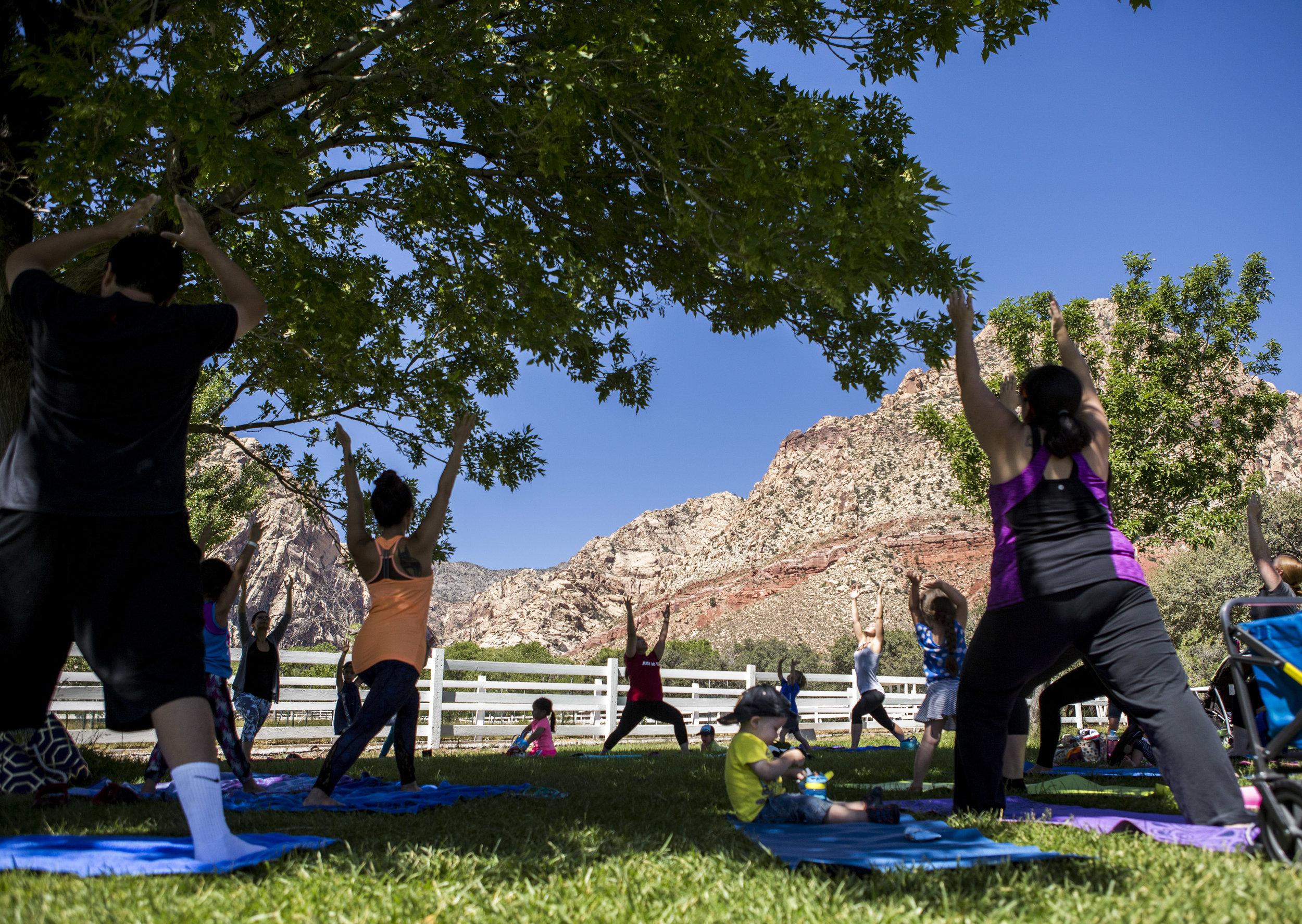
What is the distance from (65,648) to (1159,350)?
67.5ft

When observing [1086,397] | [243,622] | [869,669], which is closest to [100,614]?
[1086,397]

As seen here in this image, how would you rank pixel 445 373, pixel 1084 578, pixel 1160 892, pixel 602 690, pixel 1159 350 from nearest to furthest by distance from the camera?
pixel 1160 892 < pixel 1084 578 < pixel 445 373 < pixel 1159 350 < pixel 602 690

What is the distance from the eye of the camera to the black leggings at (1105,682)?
9.82 ft

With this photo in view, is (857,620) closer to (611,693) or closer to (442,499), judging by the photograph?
(442,499)

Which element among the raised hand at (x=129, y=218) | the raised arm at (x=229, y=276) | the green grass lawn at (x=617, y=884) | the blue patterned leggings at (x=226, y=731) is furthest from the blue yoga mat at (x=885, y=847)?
the blue patterned leggings at (x=226, y=731)

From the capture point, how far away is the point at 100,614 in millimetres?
2635

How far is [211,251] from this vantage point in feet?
10.1

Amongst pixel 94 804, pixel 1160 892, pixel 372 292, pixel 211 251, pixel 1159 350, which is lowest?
pixel 94 804

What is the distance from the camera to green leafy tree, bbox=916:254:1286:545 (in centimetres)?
1641

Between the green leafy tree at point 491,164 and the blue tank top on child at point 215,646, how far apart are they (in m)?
1.95

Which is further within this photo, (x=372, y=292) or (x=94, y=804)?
(x=372, y=292)

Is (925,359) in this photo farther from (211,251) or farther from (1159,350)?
(1159,350)

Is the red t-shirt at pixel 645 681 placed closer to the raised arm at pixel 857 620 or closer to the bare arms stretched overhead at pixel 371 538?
the raised arm at pixel 857 620

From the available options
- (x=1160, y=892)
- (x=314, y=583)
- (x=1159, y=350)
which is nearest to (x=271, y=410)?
(x=1160, y=892)
